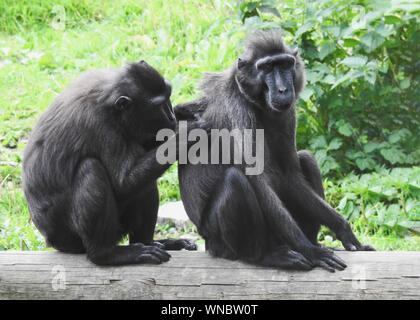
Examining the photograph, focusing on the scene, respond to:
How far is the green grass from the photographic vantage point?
855cm

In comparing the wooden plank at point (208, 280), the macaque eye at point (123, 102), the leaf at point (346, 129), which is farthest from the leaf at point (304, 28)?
the wooden plank at point (208, 280)

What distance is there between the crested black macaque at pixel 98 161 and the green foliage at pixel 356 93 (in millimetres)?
3152

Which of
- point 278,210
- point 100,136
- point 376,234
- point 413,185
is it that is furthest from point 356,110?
point 100,136

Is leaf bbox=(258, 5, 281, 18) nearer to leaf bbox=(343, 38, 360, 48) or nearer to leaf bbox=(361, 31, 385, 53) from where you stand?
leaf bbox=(343, 38, 360, 48)

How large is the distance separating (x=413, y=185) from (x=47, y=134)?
14.4ft

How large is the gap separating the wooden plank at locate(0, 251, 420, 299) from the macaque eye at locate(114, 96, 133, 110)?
4.14ft

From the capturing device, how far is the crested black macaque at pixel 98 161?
180 inches

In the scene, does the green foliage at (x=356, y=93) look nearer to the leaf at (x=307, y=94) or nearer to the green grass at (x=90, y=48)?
the leaf at (x=307, y=94)

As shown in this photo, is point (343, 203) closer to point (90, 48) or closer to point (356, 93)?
point (356, 93)

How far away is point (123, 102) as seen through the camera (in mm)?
4688

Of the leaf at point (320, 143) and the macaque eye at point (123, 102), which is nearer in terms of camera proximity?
the macaque eye at point (123, 102)

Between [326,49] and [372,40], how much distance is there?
597 mm

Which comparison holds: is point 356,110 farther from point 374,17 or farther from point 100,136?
point 100,136

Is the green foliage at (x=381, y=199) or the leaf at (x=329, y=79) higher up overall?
the leaf at (x=329, y=79)
